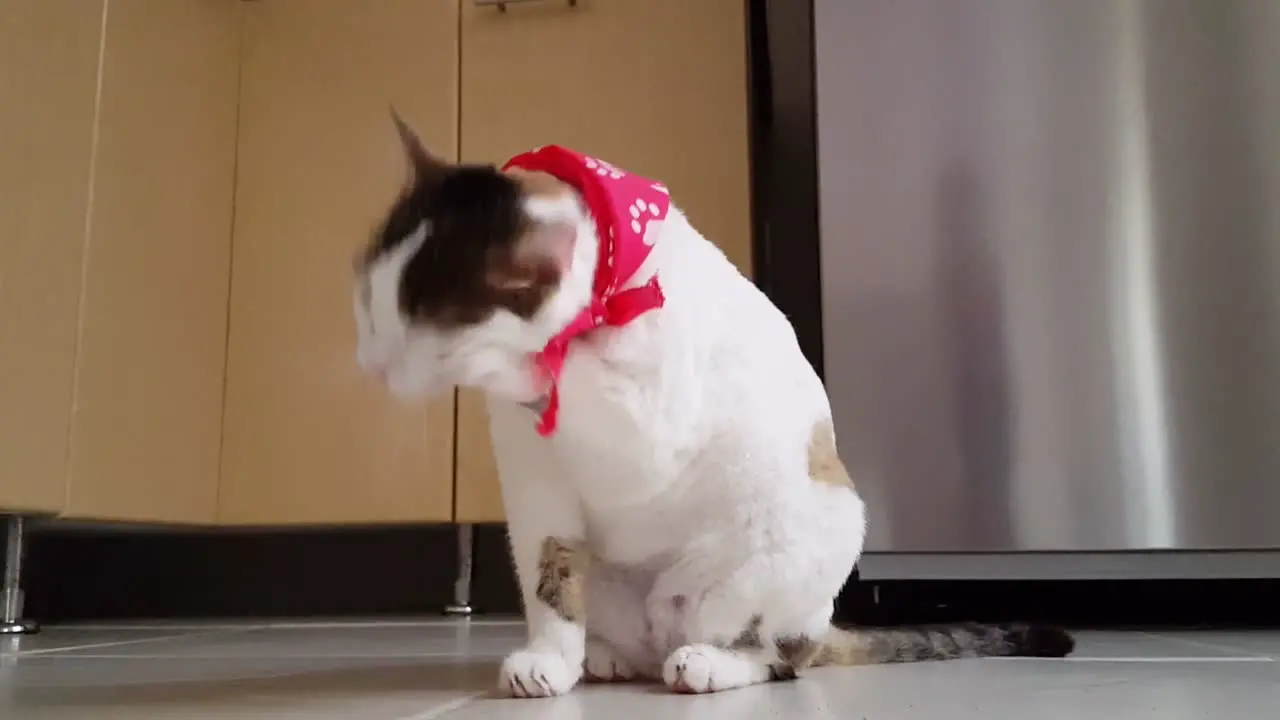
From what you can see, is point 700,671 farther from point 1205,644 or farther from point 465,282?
point 1205,644

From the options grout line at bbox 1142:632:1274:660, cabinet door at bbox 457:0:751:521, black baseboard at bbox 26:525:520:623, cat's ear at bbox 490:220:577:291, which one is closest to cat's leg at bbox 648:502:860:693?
cat's ear at bbox 490:220:577:291

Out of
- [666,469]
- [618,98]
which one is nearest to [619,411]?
[666,469]

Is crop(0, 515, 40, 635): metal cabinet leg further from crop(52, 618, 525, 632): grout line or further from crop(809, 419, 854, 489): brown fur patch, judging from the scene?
crop(809, 419, 854, 489): brown fur patch

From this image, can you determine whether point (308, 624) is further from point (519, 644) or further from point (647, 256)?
point (647, 256)

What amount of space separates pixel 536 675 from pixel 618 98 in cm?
106

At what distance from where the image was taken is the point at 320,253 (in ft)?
5.23

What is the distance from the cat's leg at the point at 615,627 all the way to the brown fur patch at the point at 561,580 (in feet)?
0.17

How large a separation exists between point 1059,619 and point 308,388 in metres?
1.12

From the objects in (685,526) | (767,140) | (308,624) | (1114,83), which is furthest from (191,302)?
(1114,83)

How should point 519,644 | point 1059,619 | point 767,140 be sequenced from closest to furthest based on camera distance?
point 519,644
point 1059,619
point 767,140

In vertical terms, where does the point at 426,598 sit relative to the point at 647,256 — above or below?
below

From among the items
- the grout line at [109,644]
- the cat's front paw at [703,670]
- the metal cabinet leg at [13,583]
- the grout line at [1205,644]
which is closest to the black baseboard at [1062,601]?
the grout line at [1205,644]

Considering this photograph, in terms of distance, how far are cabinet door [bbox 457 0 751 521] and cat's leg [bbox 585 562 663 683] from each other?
0.75m

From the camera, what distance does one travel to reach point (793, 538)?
2.34 feet
